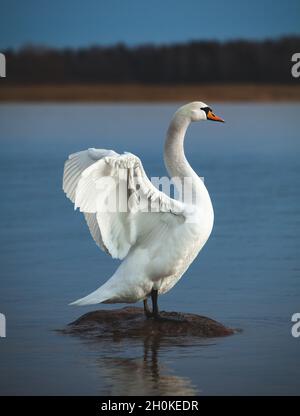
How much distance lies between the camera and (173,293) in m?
10.5

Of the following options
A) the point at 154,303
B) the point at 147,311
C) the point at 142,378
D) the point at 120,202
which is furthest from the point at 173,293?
the point at 142,378

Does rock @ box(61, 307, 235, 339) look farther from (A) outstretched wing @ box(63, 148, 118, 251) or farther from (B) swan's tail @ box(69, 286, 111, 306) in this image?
(A) outstretched wing @ box(63, 148, 118, 251)

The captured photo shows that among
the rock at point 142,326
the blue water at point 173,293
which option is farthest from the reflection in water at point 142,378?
the rock at point 142,326

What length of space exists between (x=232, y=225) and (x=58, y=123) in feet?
70.5

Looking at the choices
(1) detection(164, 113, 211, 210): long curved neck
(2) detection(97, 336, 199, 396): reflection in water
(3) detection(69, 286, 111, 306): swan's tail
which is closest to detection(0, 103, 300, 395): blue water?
(2) detection(97, 336, 199, 396): reflection in water

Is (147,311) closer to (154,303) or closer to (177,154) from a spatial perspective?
(154,303)

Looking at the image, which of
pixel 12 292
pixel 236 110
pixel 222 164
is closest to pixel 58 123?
pixel 236 110

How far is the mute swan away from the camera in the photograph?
29.2ft

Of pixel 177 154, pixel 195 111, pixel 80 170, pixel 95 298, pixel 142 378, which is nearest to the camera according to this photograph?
pixel 142 378

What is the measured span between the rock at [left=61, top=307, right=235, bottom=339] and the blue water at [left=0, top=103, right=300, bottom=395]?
157 mm

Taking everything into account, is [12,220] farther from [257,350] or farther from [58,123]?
[58,123]

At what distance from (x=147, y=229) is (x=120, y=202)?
412 millimetres

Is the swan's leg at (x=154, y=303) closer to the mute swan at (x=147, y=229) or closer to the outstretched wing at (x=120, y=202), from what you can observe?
the mute swan at (x=147, y=229)

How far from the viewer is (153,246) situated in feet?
30.2
